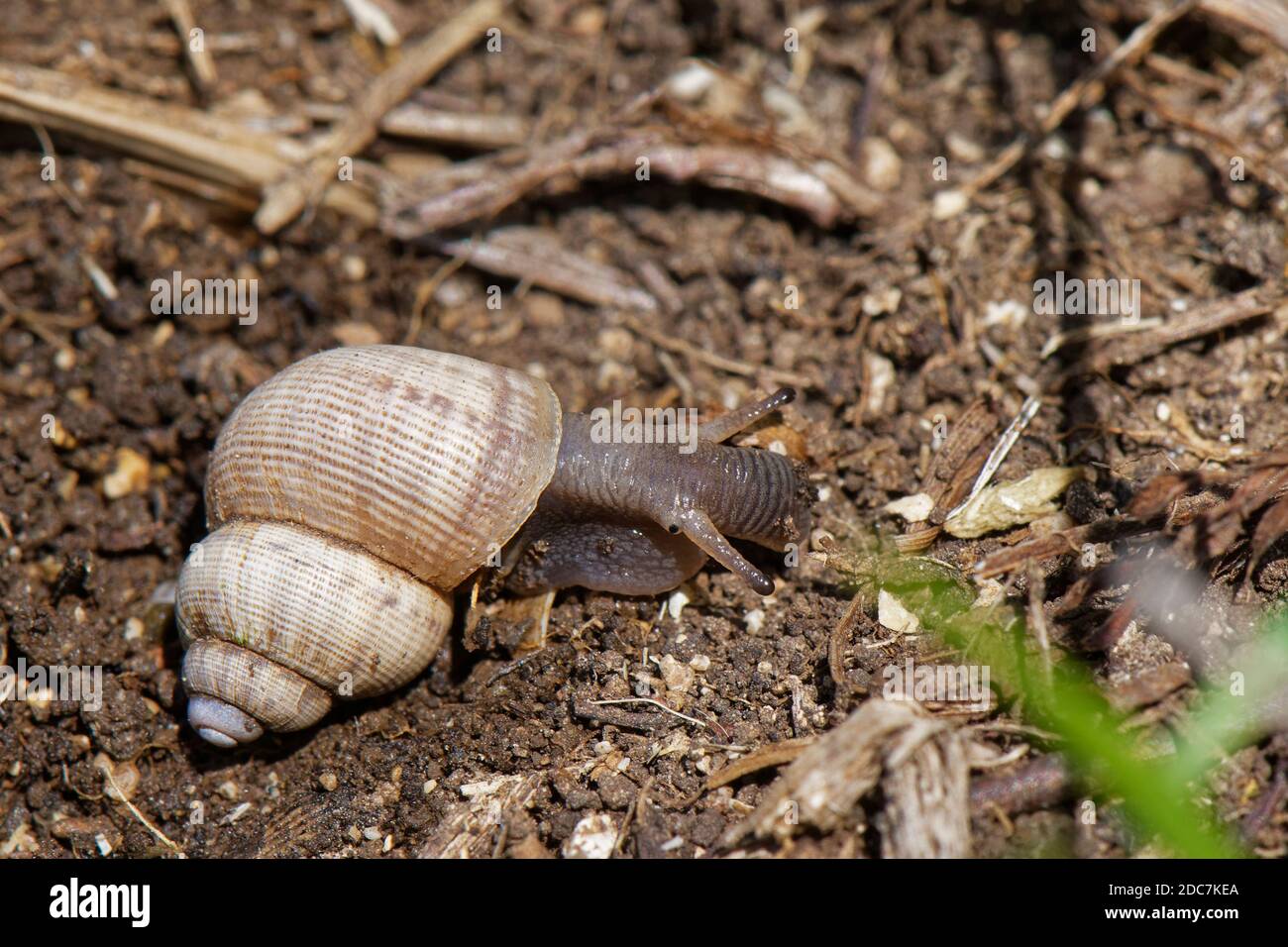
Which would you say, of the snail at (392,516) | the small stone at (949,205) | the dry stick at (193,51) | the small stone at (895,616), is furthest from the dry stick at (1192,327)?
the dry stick at (193,51)

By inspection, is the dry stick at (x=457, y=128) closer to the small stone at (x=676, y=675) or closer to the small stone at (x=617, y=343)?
the small stone at (x=617, y=343)

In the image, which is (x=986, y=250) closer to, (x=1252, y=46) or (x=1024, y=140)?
(x=1024, y=140)

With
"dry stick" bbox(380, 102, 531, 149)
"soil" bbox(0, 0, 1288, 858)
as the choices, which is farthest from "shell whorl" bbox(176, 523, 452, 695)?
"dry stick" bbox(380, 102, 531, 149)

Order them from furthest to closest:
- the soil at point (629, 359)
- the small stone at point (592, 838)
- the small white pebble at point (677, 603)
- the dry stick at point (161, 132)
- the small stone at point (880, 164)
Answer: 1. the small stone at point (880, 164)
2. the dry stick at point (161, 132)
3. the small white pebble at point (677, 603)
4. the soil at point (629, 359)
5. the small stone at point (592, 838)

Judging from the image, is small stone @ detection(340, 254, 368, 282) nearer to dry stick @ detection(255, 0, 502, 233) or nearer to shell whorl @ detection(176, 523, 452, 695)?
dry stick @ detection(255, 0, 502, 233)

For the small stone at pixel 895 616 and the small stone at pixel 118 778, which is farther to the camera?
the small stone at pixel 118 778

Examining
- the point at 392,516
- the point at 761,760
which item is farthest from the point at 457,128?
the point at 761,760

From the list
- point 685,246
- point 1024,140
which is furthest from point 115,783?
point 1024,140

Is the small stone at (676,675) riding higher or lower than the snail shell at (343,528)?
lower

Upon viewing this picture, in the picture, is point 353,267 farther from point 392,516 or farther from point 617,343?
point 392,516
